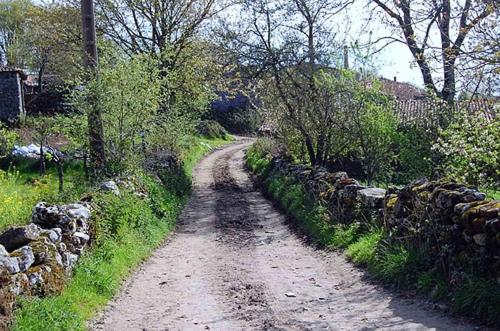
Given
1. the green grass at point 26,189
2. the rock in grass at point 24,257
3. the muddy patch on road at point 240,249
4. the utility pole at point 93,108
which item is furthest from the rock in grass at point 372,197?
the rock in grass at point 24,257

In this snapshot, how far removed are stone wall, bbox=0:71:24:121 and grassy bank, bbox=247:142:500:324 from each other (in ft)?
83.8

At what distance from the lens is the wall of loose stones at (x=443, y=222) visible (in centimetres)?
627

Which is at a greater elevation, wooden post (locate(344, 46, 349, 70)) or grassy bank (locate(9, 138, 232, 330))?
wooden post (locate(344, 46, 349, 70))

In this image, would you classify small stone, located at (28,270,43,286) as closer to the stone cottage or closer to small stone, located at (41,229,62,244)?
small stone, located at (41,229,62,244)

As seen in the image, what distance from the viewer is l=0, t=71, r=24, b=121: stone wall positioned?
35.4 meters

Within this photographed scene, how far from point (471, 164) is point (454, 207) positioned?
4.56 m

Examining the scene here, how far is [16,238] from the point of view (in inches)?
268

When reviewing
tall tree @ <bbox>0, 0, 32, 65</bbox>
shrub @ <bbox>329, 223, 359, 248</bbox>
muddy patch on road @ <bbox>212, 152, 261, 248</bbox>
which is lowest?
muddy patch on road @ <bbox>212, 152, 261, 248</bbox>

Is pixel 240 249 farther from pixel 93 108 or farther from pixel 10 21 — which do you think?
pixel 10 21

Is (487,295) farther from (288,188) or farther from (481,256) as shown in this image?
(288,188)

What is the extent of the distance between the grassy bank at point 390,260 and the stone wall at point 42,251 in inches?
175

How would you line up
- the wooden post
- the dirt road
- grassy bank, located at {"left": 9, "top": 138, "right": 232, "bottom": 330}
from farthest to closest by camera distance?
the wooden post, the dirt road, grassy bank, located at {"left": 9, "top": 138, "right": 232, "bottom": 330}

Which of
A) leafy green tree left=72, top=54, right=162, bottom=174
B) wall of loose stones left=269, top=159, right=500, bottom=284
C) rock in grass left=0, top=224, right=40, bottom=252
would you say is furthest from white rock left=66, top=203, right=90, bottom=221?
wall of loose stones left=269, top=159, right=500, bottom=284

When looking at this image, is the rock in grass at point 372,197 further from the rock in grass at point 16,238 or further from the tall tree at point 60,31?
the tall tree at point 60,31
